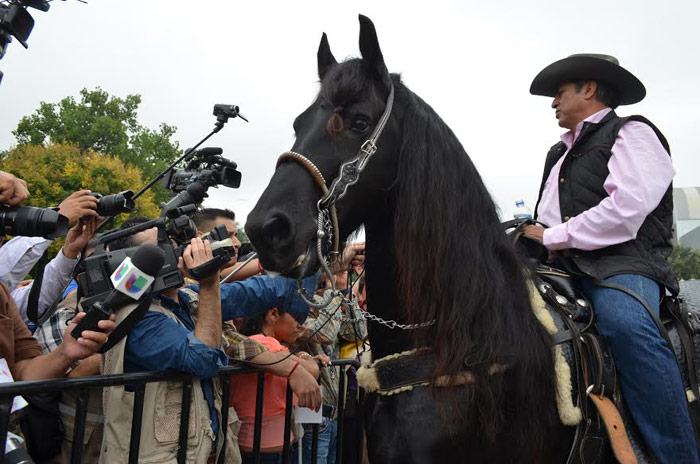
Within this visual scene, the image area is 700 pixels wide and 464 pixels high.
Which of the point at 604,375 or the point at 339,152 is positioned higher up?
the point at 339,152

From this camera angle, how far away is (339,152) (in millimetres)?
2398

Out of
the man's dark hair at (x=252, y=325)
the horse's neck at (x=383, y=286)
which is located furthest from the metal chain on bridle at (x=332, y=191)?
the man's dark hair at (x=252, y=325)

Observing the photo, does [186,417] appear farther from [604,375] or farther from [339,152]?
[604,375]

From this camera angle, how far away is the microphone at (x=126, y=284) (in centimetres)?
244

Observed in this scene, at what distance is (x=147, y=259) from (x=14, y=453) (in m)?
0.89

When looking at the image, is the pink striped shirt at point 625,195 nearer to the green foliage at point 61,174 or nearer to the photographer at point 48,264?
the photographer at point 48,264

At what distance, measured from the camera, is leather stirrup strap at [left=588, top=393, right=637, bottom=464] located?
8.27ft

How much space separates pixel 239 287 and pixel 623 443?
245 cm

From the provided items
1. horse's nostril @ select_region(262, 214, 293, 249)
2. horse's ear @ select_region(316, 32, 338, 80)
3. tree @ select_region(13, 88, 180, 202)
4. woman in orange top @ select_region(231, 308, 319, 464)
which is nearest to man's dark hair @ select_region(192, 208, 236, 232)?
woman in orange top @ select_region(231, 308, 319, 464)

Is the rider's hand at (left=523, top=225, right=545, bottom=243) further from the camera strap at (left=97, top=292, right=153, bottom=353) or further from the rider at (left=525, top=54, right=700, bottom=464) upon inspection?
the camera strap at (left=97, top=292, right=153, bottom=353)

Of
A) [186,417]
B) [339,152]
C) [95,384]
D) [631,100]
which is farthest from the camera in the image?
[631,100]

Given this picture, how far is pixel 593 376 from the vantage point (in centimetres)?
258

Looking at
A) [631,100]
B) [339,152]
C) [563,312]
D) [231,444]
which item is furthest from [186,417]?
[631,100]

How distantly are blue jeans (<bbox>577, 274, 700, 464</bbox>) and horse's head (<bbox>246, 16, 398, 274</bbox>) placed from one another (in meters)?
1.34
